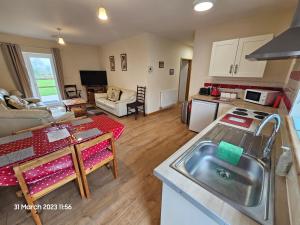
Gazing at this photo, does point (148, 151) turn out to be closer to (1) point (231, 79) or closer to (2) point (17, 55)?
(1) point (231, 79)

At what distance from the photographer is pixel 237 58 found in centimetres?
235

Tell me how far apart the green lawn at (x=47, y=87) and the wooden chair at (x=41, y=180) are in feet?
16.3

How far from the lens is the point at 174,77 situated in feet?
16.0

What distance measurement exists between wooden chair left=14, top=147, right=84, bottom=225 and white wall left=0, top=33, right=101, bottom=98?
4.72m

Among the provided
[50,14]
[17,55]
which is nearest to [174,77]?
[50,14]

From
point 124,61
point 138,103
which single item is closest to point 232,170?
point 138,103

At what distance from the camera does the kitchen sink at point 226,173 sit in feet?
2.81

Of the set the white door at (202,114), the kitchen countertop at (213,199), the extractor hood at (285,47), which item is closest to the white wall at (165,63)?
the white door at (202,114)

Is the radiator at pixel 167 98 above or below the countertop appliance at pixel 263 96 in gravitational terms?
below

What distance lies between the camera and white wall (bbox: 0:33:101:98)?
3953 millimetres

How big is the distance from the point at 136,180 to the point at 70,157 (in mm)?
900

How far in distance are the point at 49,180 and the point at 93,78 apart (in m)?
5.01

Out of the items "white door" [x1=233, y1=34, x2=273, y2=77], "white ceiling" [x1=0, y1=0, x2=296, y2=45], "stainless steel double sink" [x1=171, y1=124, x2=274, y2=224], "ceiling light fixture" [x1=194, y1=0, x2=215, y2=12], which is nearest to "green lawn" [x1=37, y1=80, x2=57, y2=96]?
"white ceiling" [x1=0, y1=0, x2=296, y2=45]

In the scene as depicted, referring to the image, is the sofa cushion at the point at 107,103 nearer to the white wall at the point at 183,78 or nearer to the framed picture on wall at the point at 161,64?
the framed picture on wall at the point at 161,64
